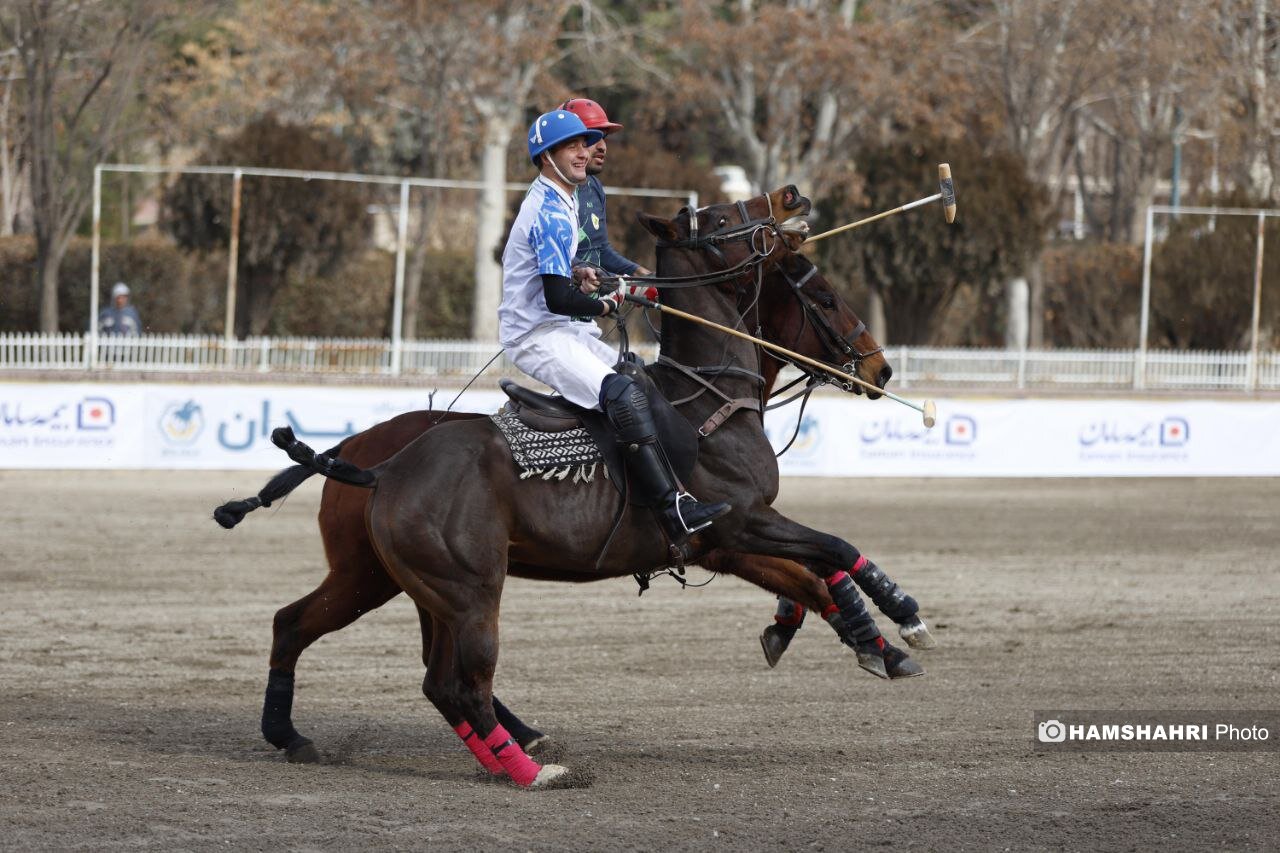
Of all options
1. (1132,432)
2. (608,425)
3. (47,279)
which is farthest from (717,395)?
(47,279)

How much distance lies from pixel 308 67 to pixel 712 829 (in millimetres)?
27776

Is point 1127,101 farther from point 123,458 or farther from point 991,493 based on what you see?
point 123,458

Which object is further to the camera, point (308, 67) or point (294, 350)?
point (308, 67)

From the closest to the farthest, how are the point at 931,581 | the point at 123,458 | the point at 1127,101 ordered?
the point at 931,581 < the point at 123,458 < the point at 1127,101

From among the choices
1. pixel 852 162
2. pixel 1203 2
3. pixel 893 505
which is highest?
pixel 1203 2

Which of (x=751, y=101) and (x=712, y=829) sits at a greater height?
(x=751, y=101)

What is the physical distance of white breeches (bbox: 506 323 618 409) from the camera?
694cm

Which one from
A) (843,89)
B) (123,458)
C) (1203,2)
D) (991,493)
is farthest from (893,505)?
(1203,2)

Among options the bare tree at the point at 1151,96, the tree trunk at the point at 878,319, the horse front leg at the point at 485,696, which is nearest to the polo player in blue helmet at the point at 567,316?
the horse front leg at the point at 485,696

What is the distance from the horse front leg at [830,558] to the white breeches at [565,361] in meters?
0.87

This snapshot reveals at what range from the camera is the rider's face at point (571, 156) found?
693 centimetres

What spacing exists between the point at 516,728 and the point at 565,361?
66.4 inches

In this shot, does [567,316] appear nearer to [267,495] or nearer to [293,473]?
[293,473]

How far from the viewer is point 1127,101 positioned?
42156 mm
